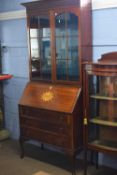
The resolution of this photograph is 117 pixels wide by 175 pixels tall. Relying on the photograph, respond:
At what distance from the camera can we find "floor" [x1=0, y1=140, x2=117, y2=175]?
11.2 ft

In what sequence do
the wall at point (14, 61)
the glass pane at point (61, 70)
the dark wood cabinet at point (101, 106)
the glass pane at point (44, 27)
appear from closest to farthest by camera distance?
the dark wood cabinet at point (101, 106) < the glass pane at point (61, 70) < the glass pane at point (44, 27) < the wall at point (14, 61)

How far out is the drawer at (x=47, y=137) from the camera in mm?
3236

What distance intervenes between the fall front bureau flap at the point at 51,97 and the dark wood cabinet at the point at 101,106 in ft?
0.57

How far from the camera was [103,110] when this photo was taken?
312cm

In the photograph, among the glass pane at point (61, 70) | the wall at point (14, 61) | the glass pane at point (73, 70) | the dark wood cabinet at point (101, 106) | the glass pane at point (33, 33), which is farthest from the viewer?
the wall at point (14, 61)

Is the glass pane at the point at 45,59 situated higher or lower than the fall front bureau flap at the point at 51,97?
higher

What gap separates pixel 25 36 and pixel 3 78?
2.23 feet

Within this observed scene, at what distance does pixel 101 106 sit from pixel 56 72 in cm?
72

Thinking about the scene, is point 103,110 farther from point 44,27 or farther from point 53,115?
point 44,27

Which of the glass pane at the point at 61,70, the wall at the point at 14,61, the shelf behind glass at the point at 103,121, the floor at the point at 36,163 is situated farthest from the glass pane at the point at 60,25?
the floor at the point at 36,163

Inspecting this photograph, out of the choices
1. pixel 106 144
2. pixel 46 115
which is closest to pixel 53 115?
pixel 46 115

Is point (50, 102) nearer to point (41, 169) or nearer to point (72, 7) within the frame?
point (41, 169)

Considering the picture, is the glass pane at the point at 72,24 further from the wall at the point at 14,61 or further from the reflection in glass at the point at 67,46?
the wall at the point at 14,61

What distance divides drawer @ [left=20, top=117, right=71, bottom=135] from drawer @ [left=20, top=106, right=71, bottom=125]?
0.04m
